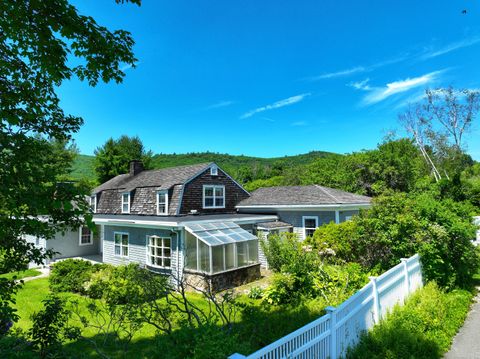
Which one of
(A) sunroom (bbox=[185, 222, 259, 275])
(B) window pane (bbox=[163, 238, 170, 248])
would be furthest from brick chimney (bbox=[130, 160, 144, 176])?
(A) sunroom (bbox=[185, 222, 259, 275])

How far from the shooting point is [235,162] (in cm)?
8281

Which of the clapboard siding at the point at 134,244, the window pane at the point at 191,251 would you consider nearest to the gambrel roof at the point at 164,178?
the clapboard siding at the point at 134,244

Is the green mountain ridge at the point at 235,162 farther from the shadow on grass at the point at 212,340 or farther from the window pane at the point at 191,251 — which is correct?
the shadow on grass at the point at 212,340

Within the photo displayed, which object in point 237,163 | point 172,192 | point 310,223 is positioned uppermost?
point 237,163

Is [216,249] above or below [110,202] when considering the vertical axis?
below

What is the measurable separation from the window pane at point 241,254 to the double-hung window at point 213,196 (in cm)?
614

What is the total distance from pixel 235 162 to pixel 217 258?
233 ft

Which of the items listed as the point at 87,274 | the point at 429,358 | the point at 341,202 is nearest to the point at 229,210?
the point at 341,202

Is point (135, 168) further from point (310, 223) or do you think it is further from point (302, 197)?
point (310, 223)

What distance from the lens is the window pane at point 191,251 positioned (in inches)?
500

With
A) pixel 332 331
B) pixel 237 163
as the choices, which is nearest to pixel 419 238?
pixel 332 331

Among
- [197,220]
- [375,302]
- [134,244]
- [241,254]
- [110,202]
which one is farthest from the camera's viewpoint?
[110,202]

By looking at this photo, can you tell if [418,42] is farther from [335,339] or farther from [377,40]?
[335,339]

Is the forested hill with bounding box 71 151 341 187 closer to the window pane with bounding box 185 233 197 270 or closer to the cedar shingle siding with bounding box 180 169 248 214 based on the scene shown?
the cedar shingle siding with bounding box 180 169 248 214
